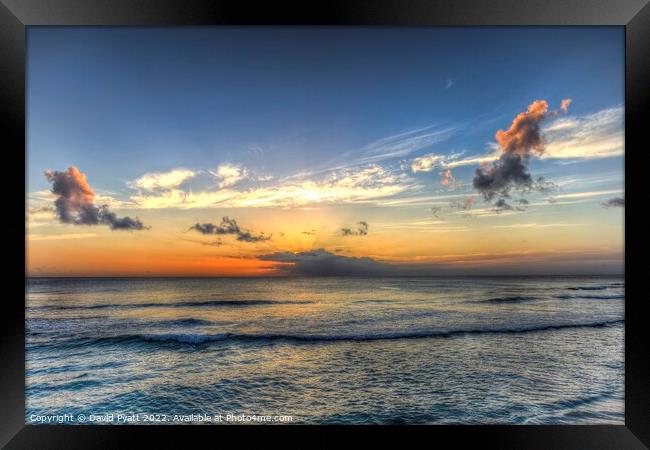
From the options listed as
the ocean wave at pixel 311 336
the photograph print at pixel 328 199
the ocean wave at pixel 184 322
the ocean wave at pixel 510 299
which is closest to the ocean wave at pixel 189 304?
the ocean wave at pixel 184 322

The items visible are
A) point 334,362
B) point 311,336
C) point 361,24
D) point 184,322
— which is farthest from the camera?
point 184,322

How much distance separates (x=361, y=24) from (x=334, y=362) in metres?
3.76

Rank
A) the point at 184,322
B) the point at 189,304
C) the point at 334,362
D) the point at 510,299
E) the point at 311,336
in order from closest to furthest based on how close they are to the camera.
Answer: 1. the point at 334,362
2. the point at 311,336
3. the point at 184,322
4. the point at 510,299
5. the point at 189,304

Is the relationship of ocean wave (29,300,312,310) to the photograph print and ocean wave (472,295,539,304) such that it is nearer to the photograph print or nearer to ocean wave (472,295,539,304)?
the photograph print

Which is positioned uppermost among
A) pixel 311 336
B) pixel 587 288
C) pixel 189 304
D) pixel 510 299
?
pixel 587 288

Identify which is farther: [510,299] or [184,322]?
[510,299]

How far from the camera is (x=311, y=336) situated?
5.45 meters

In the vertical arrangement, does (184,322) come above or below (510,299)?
below

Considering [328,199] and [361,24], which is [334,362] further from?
[361,24]

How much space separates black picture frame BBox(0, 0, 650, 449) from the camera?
83.8 inches

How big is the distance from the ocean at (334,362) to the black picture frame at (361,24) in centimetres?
65

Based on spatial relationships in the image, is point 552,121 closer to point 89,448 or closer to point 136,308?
point 89,448

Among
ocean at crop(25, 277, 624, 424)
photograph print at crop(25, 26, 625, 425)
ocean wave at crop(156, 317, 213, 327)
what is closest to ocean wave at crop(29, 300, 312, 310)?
ocean at crop(25, 277, 624, 424)

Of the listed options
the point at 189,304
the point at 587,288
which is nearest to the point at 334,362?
the point at 189,304
